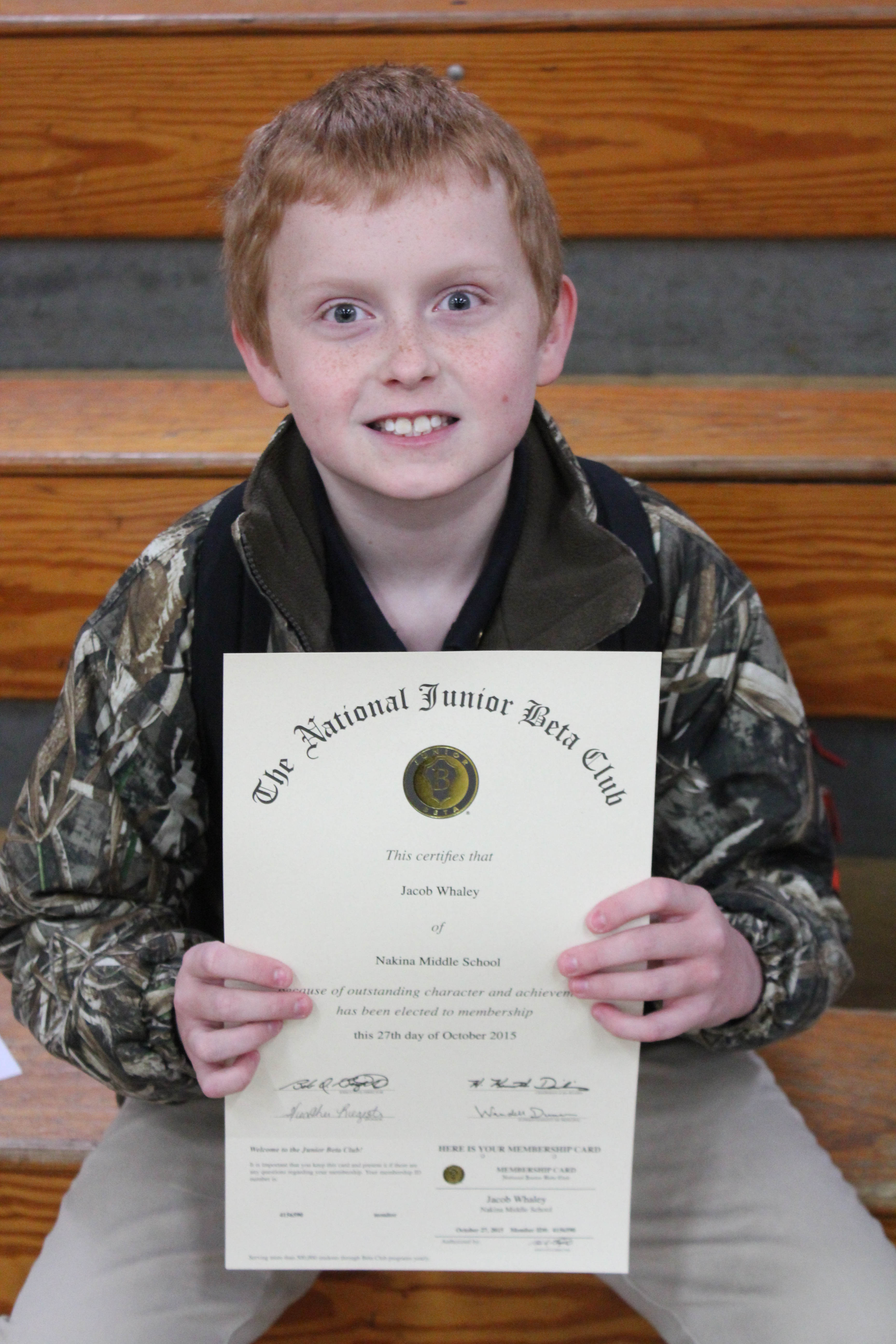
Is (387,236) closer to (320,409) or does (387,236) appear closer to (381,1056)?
(320,409)

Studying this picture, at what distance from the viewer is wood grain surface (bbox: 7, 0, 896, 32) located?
1106mm

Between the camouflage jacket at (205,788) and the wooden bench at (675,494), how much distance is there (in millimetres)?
230

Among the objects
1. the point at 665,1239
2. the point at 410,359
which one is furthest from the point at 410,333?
the point at 665,1239

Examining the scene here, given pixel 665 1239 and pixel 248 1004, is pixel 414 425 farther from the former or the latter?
pixel 665 1239

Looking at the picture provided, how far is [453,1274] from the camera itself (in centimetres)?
82

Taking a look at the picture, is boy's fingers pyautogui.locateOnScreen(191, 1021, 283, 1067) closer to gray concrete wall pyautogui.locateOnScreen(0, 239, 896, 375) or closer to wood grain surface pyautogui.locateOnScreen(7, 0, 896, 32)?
gray concrete wall pyautogui.locateOnScreen(0, 239, 896, 375)

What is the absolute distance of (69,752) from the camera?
754mm

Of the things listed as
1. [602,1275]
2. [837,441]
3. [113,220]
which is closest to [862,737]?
[837,441]

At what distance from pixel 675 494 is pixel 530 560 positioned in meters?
0.30

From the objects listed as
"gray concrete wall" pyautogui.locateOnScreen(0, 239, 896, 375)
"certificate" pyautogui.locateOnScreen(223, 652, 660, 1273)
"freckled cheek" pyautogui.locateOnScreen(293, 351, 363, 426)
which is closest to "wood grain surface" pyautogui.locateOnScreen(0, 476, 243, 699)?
"gray concrete wall" pyautogui.locateOnScreen(0, 239, 896, 375)

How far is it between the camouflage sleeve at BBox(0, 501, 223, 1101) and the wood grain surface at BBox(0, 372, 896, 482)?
0.98 ft

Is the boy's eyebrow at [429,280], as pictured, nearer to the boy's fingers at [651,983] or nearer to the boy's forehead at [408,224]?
the boy's forehead at [408,224]

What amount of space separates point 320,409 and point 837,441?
1.71 feet
